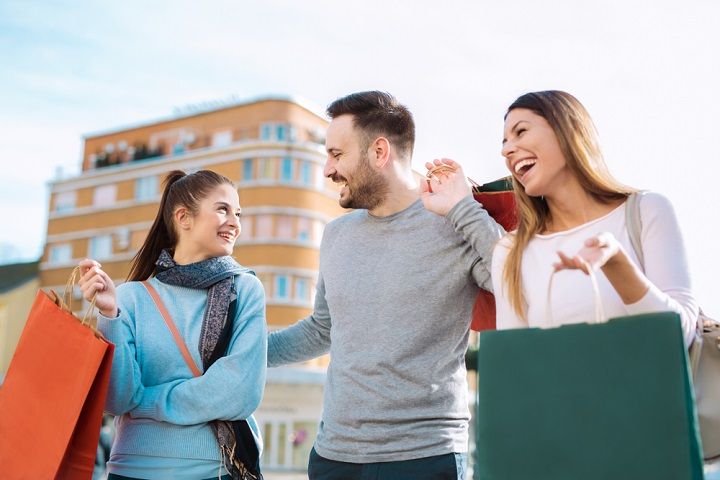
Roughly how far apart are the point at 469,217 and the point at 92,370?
4.32 ft

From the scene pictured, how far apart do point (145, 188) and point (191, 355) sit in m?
34.7

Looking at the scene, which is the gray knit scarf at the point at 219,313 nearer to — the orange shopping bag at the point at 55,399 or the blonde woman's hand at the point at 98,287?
the blonde woman's hand at the point at 98,287

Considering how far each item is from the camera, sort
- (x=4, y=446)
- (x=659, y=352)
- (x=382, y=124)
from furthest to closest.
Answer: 1. (x=382, y=124)
2. (x=4, y=446)
3. (x=659, y=352)

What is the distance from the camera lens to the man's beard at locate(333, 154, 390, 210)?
10.6 feet

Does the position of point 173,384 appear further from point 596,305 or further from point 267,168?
point 267,168

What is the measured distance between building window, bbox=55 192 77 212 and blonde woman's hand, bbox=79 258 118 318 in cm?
3729

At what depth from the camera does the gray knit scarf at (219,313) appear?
283 centimetres

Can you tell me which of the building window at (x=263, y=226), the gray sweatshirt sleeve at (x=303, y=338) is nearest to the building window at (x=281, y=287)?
the building window at (x=263, y=226)

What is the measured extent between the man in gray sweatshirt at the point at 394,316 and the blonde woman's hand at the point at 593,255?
0.96 meters

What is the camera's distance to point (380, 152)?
3.33m

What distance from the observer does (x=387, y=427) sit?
275 centimetres

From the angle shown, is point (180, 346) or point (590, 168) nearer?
point (590, 168)

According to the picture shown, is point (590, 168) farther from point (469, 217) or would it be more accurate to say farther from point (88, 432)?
point (88, 432)

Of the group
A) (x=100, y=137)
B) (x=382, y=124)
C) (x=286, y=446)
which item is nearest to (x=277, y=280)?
(x=286, y=446)
